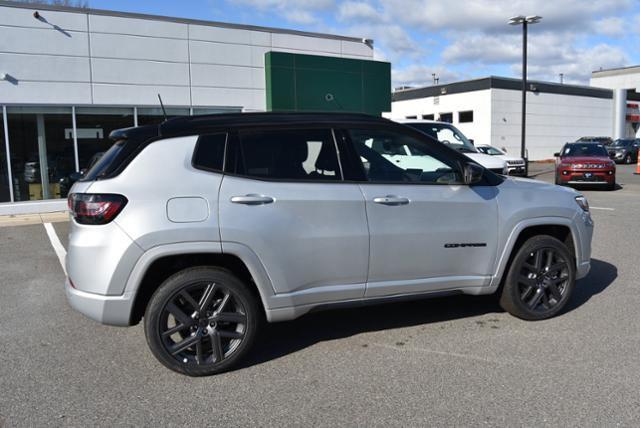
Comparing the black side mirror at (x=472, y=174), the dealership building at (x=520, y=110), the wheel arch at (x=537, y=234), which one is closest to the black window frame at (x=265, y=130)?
the black side mirror at (x=472, y=174)

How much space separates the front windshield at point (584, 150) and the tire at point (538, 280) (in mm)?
14948

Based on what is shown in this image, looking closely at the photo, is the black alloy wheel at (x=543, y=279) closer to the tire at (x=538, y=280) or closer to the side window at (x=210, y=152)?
the tire at (x=538, y=280)

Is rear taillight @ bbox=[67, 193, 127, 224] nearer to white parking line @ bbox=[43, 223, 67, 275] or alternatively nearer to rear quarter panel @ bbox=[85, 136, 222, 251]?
rear quarter panel @ bbox=[85, 136, 222, 251]

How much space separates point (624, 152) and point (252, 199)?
35736mm

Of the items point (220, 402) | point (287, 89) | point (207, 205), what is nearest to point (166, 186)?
point (207, 205)

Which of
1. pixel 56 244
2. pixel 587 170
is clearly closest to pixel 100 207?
pixel 56 244

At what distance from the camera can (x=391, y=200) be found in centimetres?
420

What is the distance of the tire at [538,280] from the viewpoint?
187 inches

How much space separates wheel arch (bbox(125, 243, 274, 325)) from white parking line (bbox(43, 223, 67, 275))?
4006 millimetres

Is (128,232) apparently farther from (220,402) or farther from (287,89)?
(287,89)

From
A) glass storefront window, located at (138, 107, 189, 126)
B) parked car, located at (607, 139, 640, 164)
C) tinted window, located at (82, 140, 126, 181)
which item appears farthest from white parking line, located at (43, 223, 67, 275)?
parked car, located at (607, 139, 640, 164)

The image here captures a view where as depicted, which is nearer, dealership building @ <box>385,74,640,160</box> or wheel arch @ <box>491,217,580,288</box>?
wheel arch @ <box>491,217,580,288</box>

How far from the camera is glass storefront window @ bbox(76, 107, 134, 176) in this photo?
45.3 ft

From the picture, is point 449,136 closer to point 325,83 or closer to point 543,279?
point 325,83
